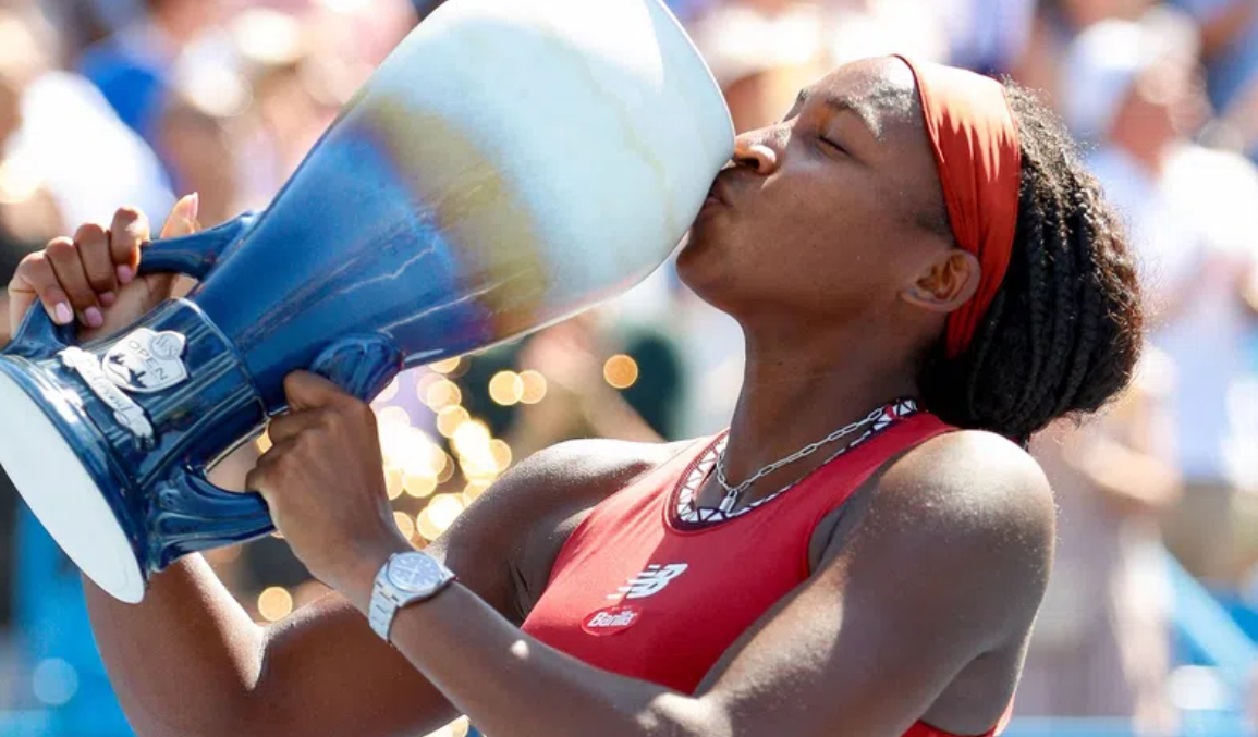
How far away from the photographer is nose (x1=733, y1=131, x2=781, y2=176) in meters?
2.03

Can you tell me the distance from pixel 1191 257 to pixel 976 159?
10.5 ft

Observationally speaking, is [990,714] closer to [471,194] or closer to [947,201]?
[947,201]

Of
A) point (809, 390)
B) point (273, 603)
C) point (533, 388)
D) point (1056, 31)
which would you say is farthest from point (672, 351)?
point (809, 390)

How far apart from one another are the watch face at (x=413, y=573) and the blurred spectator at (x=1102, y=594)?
110 inches

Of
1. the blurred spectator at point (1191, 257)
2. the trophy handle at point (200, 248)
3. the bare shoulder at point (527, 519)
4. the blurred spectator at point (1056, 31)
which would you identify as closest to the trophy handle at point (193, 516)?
the trophy handle at point (200, 248)

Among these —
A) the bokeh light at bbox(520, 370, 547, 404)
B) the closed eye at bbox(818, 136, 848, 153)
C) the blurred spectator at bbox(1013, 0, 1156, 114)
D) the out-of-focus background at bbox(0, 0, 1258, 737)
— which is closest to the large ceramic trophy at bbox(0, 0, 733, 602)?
the closed eye at bbox(818, 136, 848, 153)

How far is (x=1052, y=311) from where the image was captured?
2.08 metres

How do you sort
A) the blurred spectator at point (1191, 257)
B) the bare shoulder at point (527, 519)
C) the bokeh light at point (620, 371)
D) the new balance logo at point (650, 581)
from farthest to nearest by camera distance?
the blurred spectator at point (1191, 257) < the bokeh light at point (620, 371) < the bare shoulder at point (527, 519) < the new balance logo at point (650, 581)

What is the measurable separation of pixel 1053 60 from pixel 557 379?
6.82ft

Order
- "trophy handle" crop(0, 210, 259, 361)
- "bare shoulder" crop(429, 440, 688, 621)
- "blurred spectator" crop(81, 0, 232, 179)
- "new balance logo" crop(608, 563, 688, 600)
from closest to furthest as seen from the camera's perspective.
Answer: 1. "trophy handle" crop(0, 210, 259, 361)
2. "new balance logo" crop(608, 563, 688, 600)
3. "bare shoulder" crop(429, 440, 688, 621)
4. "blurred spectator" crop(81, 0, 232, 179)

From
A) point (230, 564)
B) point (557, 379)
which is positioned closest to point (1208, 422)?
point (557, 379)

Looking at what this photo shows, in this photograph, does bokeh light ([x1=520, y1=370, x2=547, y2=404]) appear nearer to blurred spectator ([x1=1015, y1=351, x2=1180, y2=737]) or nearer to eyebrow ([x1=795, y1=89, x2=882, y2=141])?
blurred spectator ([x1=1015, y1=351, x2=1180, y2=737])

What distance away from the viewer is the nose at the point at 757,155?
203 centimetres

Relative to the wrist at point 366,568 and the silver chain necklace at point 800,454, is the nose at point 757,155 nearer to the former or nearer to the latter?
the silver chain necklace at point 800,454
